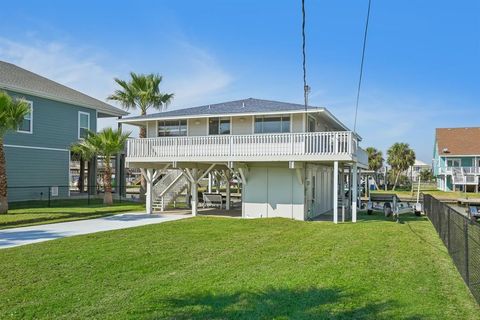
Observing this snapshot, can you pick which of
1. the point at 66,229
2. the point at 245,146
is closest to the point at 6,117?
the point at 66,229

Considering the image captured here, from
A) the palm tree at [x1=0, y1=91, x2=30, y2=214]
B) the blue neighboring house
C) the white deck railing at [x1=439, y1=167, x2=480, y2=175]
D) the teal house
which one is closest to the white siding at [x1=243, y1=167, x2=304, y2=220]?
the palm tree at [x1=0, y1=91, x2=30, y2=214]

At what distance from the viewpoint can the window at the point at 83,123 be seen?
2616cm

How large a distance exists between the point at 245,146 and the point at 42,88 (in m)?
13.6

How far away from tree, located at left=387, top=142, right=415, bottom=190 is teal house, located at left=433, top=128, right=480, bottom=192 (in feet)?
21.9

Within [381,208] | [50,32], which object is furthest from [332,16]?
[381,208]

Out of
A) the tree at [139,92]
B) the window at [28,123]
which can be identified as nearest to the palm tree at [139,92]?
the tree at [139,92]

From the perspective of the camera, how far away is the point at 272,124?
18.6 metres

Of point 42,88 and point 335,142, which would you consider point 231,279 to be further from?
point 42,88

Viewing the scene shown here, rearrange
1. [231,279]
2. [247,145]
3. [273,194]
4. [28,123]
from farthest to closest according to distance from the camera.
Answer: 1. [28,123]
2. [273,194]
3. [247,145]
4. [231,279]

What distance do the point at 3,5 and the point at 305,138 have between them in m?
12.5

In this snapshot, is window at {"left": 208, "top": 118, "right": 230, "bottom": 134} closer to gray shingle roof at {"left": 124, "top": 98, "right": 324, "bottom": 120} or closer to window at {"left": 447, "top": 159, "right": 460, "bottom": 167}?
gray shingle roof at {"left": 124, "top": 98, "right": 324, "bottom": 120}

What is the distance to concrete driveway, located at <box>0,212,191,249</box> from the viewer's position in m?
11.3

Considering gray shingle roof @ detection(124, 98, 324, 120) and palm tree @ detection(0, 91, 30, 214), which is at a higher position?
gray shingle roof @ detection(124, 98, 324, 120)

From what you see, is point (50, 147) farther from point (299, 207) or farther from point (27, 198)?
point (299, 207)
